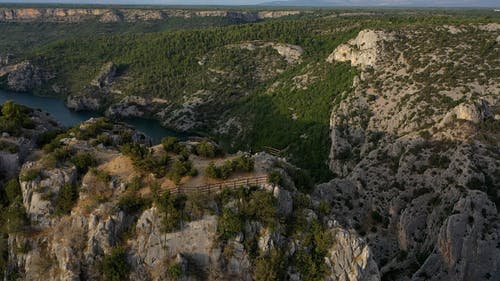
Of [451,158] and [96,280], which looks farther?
[451,158]

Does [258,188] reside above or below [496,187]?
above

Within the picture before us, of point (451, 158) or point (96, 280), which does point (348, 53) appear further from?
point (96, 280)

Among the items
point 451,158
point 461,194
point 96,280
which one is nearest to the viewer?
point 96,280

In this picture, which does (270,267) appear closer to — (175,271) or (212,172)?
(175,271)

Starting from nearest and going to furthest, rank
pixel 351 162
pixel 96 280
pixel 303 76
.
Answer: pixel 96 280 → pixel 351 162 → pixel 303 76

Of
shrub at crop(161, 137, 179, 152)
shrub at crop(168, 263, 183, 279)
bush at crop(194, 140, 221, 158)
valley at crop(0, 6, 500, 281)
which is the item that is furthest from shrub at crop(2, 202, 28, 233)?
bush at crop(194, 140, 221, 158)

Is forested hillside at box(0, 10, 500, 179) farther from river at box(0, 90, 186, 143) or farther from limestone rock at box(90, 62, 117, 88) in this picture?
river at box(0, 90, 186, 143)

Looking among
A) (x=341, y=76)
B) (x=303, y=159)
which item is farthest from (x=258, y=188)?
(x=341, y=76)

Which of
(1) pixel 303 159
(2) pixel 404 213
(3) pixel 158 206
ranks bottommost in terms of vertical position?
(1) pixel 303 159
